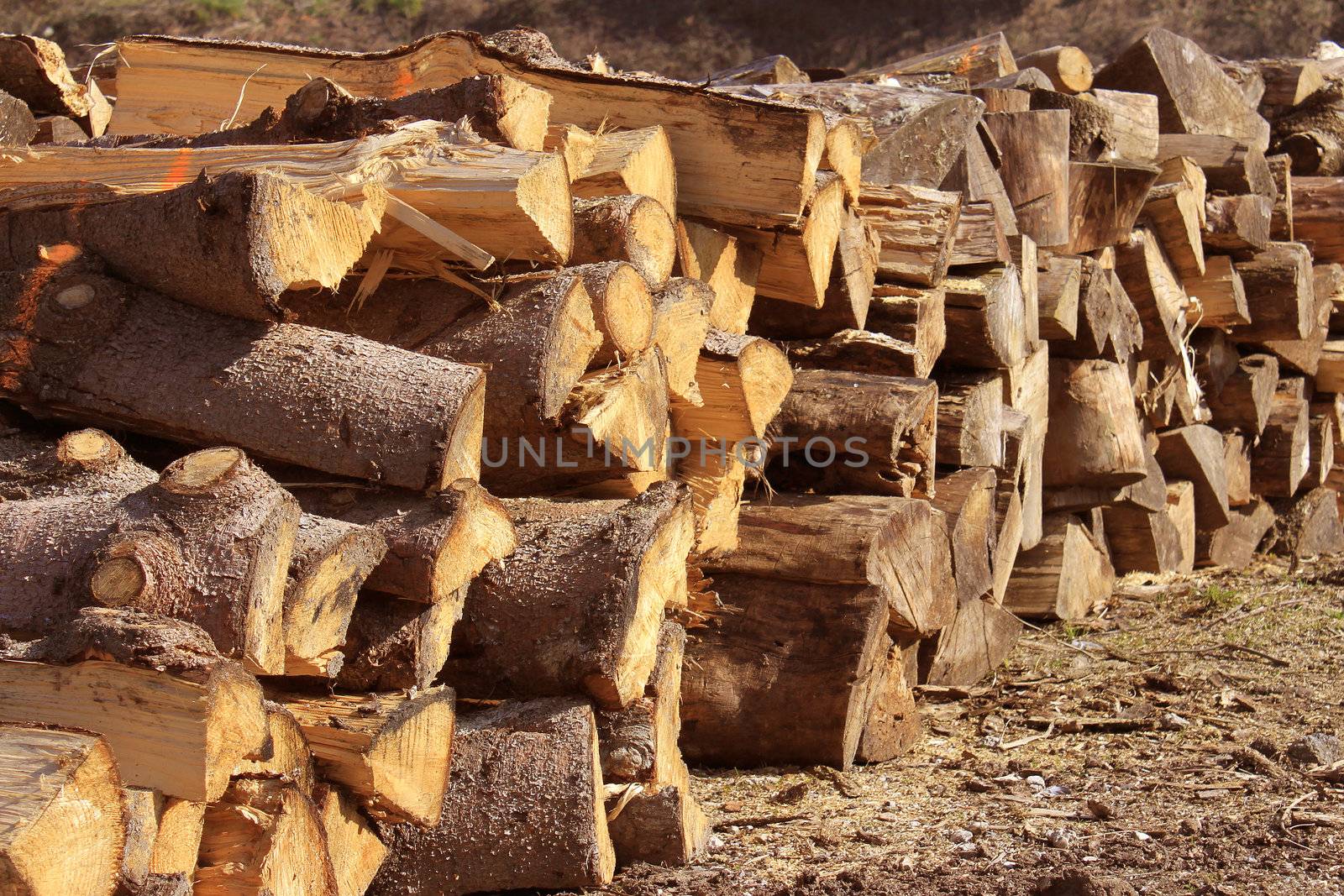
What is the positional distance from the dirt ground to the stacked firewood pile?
0.55 ft

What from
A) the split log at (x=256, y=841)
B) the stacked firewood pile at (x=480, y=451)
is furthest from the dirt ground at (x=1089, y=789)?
the split log at (x=256, y=841)

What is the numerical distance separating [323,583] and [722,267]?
1811 mm

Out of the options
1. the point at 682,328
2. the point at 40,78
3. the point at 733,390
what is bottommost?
the point at 733,390

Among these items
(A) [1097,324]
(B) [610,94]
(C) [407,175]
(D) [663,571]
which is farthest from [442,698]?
(A) [1097,324]

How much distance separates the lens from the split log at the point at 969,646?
4.12 metres

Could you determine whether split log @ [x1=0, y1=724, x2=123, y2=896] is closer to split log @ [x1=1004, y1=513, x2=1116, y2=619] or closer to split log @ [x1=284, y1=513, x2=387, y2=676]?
split log @ [x1=284, y1=513, x2=387, y2=676]

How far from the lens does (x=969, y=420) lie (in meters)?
4.17

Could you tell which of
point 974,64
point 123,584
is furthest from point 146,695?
point 974,64

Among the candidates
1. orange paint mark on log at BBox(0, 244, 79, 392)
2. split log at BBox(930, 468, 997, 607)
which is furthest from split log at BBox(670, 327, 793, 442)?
orange paint mark on log at BBox(0, 244, 79, 392)

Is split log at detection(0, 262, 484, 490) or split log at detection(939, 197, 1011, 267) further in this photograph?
split log at detection(939, 197, 1011, 267)

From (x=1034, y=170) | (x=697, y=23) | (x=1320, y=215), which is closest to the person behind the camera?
(x=1034, y=170)

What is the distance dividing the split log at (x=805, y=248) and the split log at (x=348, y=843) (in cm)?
199

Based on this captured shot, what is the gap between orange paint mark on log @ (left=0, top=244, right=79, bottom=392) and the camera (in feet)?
9.14

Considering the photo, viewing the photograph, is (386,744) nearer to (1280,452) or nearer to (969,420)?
(969,420)
